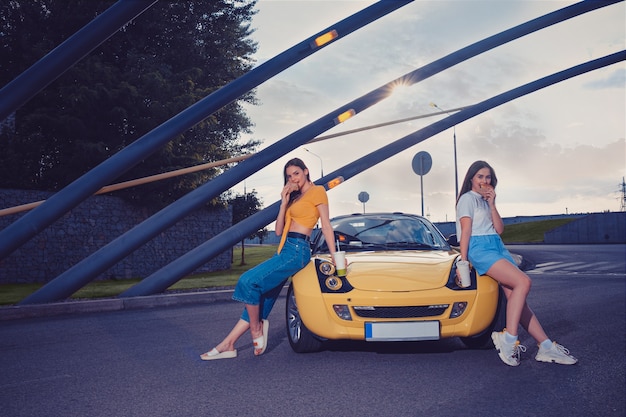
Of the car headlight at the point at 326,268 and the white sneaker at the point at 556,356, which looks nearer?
the white sneaker at the point at 556,356

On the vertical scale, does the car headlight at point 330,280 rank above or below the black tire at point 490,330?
above

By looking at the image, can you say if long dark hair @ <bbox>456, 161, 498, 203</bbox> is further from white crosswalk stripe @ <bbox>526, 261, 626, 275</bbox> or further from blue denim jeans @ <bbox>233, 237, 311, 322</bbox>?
white crosswalk stripe @ <bbox>526, 261, 626, 275</bbox>

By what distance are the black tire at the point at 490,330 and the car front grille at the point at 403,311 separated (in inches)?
18.2

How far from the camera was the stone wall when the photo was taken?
747 inches

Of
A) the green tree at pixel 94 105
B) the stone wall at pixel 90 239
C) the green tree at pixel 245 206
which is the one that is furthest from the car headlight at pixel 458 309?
the green tree at pixel 245 206

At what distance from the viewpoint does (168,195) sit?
74.8 feet

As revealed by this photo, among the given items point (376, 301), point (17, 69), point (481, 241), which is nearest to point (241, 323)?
point (376, 301)

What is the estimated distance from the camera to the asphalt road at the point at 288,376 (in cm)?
368

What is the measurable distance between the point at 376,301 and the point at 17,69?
73.0 ft

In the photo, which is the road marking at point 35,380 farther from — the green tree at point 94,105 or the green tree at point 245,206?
the green tree at point 245,206

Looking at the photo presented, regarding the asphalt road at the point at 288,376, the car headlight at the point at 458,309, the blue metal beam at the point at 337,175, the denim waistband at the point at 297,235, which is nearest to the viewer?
the asphalt road at the point at 288,376

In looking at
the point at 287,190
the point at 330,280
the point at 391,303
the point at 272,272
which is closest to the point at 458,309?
the point at 391,303

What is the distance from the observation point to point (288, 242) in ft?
16.7

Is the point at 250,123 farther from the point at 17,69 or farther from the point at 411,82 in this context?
the point at 411,82
